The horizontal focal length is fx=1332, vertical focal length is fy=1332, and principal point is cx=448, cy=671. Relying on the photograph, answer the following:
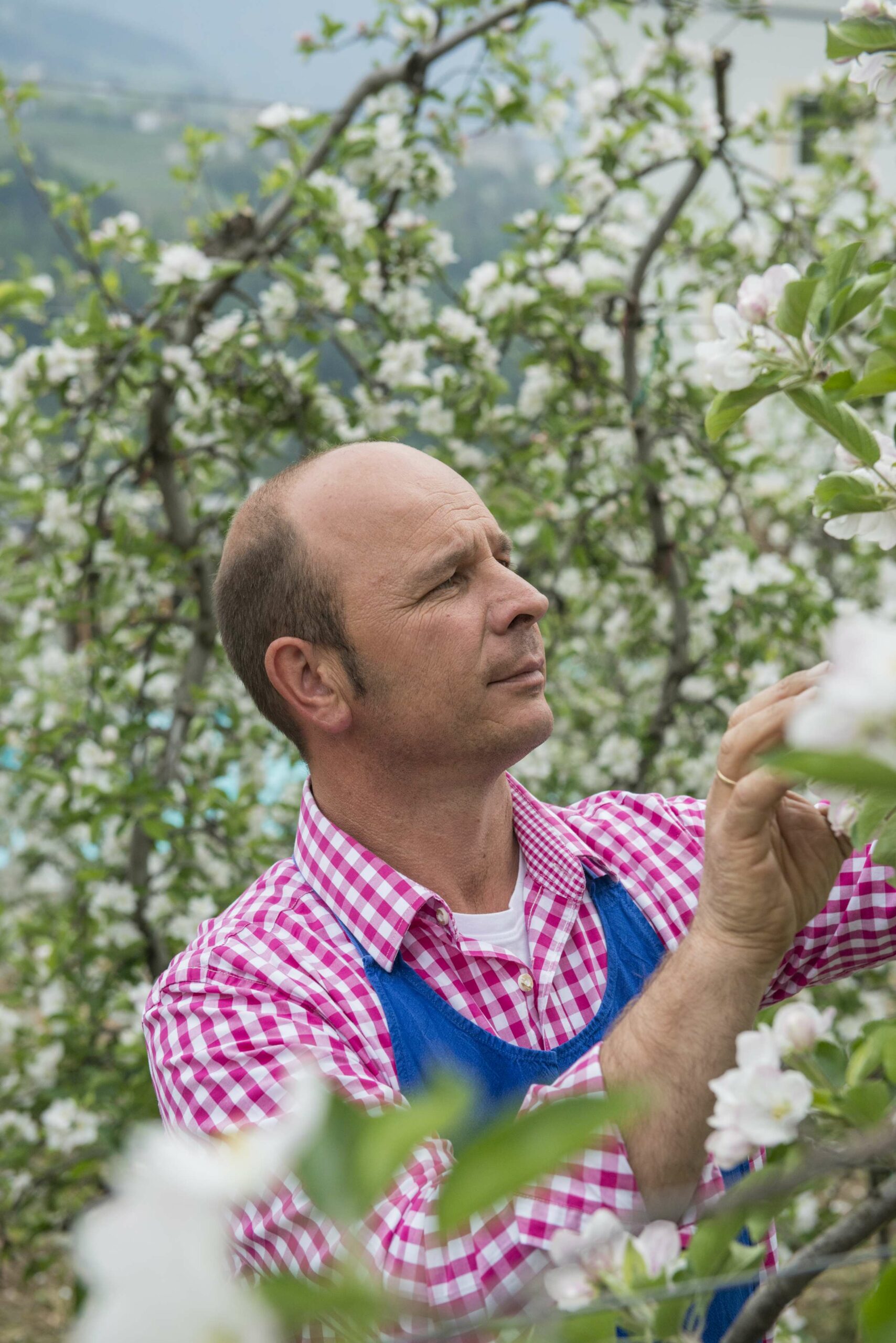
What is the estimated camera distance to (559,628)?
3.38 metres

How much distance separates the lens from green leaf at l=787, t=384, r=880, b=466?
1011 millimetres

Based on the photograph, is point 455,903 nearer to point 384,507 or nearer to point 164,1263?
point 384,507

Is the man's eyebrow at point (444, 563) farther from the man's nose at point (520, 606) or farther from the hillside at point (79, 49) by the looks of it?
the hillside at point (79, 49)

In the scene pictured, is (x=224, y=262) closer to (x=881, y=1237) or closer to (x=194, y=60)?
(x=881, y=1237)

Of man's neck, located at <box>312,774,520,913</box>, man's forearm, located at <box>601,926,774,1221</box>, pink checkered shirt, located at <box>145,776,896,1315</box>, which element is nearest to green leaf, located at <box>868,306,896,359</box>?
Result: man's forearm, located at <box>601,926,774,1221</box>

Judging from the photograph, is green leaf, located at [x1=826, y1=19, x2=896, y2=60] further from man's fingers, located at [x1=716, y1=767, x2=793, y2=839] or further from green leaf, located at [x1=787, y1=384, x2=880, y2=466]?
man's fingers, located at [x1=716, y1=767, x2=793, y2=839]

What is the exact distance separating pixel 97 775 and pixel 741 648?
145 centimetres

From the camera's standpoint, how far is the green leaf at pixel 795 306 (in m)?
1.01

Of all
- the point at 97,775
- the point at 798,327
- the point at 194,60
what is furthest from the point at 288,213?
the point at 194,60

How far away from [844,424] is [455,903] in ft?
2.49

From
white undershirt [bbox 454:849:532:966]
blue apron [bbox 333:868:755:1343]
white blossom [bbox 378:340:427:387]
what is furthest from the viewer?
white blossom [bbox 378:340:427:387]

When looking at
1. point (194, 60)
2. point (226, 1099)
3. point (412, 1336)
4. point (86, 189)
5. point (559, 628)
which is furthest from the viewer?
point (194, 60)

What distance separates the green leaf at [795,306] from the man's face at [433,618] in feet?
1.78

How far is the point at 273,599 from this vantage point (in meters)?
1.69
